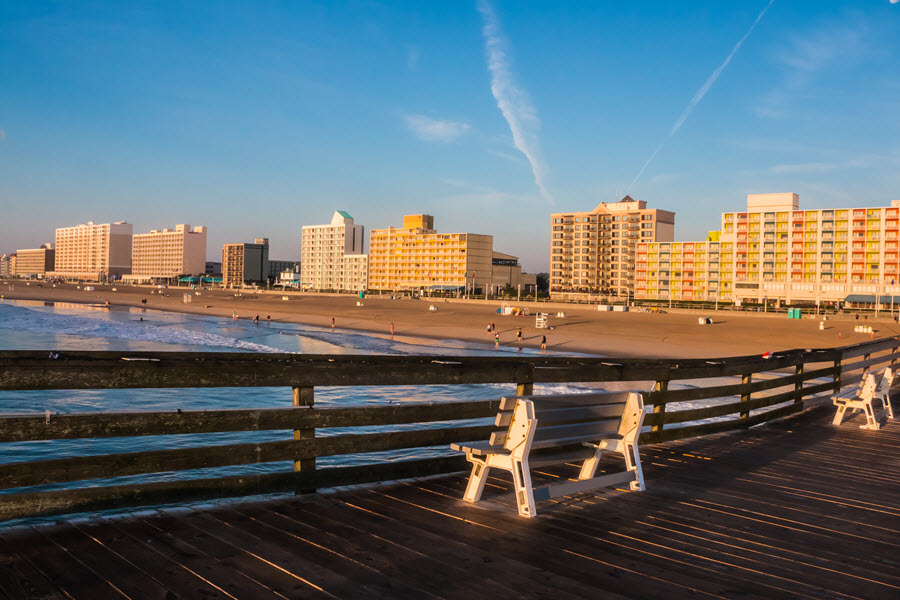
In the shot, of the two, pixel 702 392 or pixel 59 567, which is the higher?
pixel 702 392

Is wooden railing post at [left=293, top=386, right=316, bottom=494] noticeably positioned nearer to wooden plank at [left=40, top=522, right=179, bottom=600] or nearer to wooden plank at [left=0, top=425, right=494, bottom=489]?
wooden plank at [left=0, top=425, right=494, bottom=489]

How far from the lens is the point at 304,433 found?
4.96 meters

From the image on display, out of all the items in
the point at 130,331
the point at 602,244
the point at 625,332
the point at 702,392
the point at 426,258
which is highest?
the point at 602,244

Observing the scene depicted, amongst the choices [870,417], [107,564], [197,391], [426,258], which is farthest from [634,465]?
[426,258]

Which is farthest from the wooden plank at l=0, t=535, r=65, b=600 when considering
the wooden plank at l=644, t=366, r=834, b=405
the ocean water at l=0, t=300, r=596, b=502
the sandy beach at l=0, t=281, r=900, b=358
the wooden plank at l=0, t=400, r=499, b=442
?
the sandy beach at l=0, t=281, r=900, b=358

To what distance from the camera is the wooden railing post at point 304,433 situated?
16.2ft

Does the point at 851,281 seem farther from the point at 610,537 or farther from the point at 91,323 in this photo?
the point at 610,537

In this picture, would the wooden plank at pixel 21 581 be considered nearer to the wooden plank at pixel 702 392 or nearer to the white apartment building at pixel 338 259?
the wooden plank at pixel 702 392

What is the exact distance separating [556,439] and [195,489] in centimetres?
255

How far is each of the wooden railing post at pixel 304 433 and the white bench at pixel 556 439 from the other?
3.60ft

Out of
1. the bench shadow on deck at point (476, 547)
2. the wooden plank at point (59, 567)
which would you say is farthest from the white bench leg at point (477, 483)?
the wooden plank at point (59, 567)

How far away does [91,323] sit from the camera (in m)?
55.9

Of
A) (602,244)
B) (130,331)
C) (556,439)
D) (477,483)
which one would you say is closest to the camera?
(556,439)

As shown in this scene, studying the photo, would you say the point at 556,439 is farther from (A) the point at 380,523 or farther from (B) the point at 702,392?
(B) the point at 702,392
